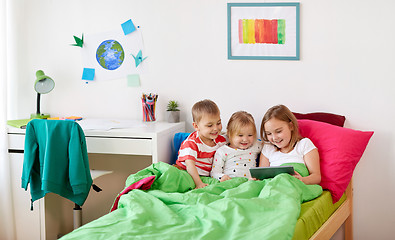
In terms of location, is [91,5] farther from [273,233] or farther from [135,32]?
[273,233]

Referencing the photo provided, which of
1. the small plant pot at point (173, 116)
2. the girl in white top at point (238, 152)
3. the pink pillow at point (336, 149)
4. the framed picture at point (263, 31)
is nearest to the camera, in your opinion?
the pink pillow at point (336, 149)

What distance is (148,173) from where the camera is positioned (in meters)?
2.24

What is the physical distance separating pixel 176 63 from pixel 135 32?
34cm

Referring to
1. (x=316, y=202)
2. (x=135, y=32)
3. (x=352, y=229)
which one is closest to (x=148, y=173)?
(x=316, y=202)

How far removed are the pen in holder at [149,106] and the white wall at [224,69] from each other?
74 millimetres

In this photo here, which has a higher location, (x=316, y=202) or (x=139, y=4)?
(x=139, y=4)

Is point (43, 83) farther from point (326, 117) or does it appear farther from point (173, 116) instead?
point (326, 117)

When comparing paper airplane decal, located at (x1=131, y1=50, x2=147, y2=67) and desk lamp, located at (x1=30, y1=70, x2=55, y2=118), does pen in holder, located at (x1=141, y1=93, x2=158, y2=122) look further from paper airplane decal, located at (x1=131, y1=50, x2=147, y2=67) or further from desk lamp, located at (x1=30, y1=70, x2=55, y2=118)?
desk lamp, located at (x1=30, y1=70, x2=55, y2=118)

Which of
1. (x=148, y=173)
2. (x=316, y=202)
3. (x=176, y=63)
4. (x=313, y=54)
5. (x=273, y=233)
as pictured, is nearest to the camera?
(x=273, y=233)

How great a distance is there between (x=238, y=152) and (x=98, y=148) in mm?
798

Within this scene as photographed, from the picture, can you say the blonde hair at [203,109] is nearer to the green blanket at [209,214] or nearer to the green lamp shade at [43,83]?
the green blanket at [209,214]

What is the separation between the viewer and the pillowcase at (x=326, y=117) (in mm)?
2500

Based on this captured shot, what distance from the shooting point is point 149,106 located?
2.83 m

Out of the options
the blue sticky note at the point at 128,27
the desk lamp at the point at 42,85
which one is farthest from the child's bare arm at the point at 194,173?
the desk lamp at the point at 42,85
